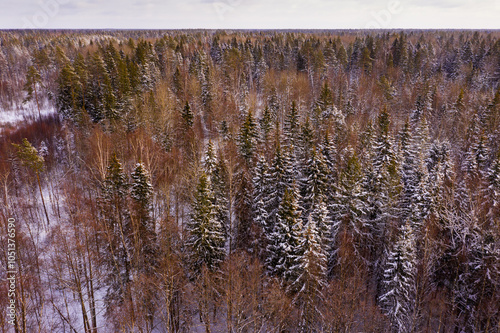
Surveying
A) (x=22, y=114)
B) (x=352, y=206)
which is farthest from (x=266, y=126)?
(x=22, y=114)

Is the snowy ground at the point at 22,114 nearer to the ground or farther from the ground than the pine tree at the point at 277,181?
farther from the ground

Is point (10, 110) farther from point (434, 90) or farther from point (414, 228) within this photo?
point (434, 90)

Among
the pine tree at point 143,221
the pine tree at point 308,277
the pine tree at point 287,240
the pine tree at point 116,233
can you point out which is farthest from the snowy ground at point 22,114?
the pine tree at point 308,277

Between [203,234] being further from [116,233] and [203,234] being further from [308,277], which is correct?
[308,277]

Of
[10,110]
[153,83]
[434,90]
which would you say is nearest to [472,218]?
[434,90]

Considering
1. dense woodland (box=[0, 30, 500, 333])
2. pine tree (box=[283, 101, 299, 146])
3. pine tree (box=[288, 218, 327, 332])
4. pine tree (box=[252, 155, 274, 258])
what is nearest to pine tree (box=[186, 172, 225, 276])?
dense woodland (box=[0, 30, 500, 333])

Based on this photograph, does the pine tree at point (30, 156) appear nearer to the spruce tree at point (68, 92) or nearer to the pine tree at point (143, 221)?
the pine tree at point (143, 221)
